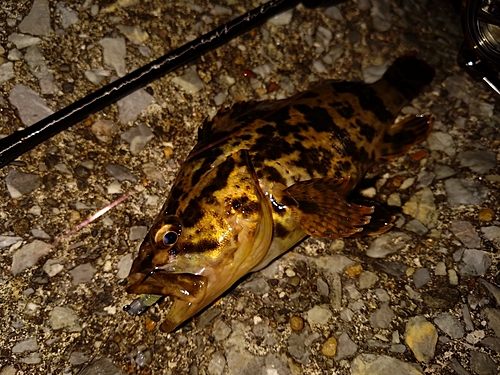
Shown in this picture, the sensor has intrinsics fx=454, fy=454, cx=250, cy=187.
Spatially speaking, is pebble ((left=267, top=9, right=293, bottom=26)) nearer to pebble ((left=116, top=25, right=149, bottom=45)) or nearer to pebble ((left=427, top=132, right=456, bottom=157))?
pebble ((left=116, top=25, right=149, bottom=45))

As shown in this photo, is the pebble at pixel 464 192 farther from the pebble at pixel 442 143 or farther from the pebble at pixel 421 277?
the pebble at pixel 421 277

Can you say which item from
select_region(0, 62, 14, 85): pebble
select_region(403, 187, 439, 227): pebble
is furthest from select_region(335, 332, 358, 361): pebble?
select_region(0, 62, 14, 85): pebble

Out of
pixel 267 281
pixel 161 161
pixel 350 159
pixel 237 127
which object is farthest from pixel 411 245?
pixel 161 161

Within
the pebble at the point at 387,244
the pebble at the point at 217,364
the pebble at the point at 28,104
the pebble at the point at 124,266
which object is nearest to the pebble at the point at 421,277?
the pebble at the point at 387,244

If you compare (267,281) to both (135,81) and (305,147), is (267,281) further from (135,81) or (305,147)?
(135,81)

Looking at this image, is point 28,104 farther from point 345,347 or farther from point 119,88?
point 345,347

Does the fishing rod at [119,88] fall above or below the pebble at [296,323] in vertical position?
above

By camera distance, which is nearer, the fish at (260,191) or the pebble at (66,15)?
the fish at (260,191)
